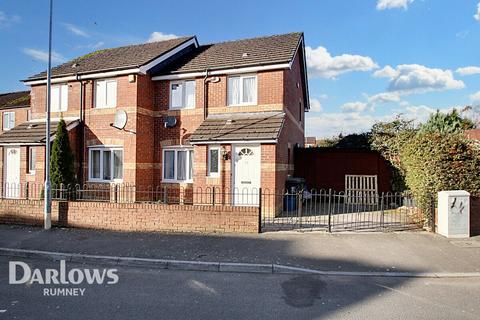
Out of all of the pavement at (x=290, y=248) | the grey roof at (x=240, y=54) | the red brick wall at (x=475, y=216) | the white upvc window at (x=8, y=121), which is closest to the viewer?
the pavement at (x=290, y=248)

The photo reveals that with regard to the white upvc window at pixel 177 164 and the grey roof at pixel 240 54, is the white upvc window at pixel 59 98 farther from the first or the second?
the white upvc window at pixel 177 164

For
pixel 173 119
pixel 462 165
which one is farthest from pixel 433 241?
pixel 173 119

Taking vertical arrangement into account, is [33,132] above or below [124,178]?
above

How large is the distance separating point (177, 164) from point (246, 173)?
3.69 metres

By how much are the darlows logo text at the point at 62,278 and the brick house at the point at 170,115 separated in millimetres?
6566

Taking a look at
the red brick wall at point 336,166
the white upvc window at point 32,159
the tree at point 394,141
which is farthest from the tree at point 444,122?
the white upvc window at point 32,159

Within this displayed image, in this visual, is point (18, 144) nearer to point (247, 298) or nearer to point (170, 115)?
point (170, 115)

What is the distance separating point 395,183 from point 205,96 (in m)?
9.53

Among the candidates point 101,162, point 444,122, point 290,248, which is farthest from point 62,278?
point 444,122

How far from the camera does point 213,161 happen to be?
41.1ft

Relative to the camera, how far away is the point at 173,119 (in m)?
14.1

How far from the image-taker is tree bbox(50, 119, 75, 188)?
11805 millimetres

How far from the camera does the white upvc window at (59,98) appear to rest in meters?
15.2

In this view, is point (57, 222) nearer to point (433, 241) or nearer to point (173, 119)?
point (173, 119)
